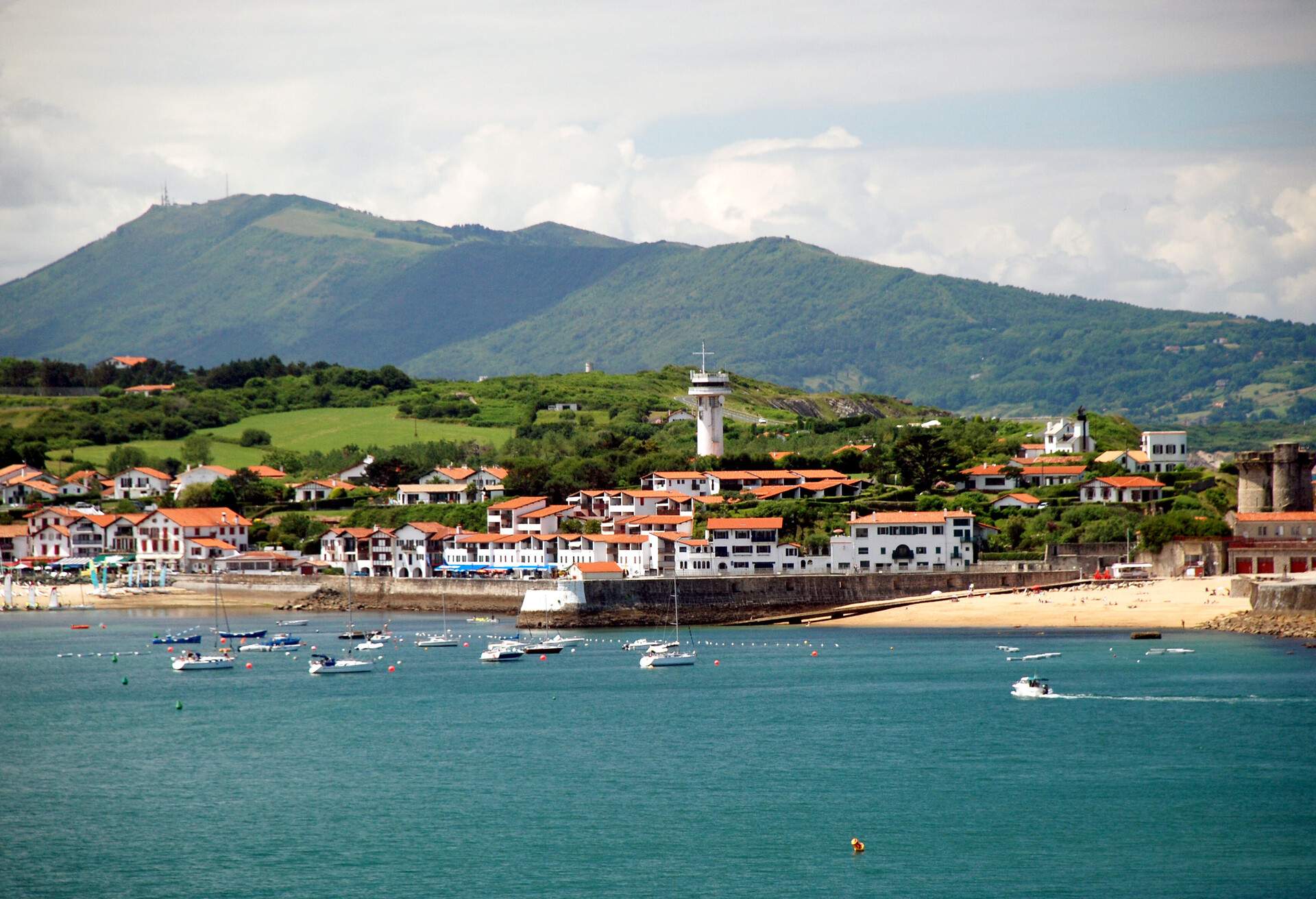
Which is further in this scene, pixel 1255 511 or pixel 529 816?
pixel 1255 511

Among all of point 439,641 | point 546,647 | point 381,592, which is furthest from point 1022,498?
point 381,592

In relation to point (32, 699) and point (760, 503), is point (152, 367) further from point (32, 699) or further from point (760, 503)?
point (32, 699)

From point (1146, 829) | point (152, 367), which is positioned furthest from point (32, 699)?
point (152, 367)

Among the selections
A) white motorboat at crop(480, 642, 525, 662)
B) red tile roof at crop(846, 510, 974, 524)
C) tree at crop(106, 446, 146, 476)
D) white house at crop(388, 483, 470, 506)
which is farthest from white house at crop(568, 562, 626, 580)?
tree at crop(106, 446, 146, 476)

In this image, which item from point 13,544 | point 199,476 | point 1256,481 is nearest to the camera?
point 1256,481

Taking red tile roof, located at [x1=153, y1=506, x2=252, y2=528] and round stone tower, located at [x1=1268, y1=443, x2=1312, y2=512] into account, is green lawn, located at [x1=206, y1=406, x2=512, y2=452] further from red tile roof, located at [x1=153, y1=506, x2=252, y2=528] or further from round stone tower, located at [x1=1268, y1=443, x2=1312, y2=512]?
round stone tower, located at [x1=1268, y1=443, x2=1312, y2=512]

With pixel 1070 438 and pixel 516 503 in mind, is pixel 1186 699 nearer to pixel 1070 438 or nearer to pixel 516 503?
pixel 516 503
